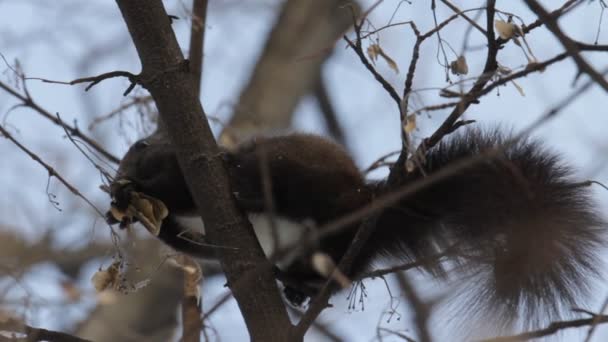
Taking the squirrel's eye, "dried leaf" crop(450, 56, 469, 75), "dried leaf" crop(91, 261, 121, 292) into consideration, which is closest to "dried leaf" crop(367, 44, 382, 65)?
"dried leaf" crop(450, 56, 469, 75)

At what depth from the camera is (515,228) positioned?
245cm

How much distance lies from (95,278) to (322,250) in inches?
33.6

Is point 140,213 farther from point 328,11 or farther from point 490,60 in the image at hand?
point 328,11

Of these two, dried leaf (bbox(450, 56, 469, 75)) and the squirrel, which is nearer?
dried leaf (bbox(450, 56, 469, 75))

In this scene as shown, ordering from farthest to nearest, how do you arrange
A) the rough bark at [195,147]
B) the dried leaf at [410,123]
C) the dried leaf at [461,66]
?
the rough bark at [195,147] < the dried leaf at [461,66] < the dried leaf at [410,123]

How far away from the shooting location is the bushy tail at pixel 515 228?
95.7 inches

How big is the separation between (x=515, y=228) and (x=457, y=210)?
0.85ft

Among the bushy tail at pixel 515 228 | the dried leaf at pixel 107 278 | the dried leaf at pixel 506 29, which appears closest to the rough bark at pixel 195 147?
the dried leaf at pixel 107 278

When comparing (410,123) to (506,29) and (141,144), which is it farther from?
(141,144)

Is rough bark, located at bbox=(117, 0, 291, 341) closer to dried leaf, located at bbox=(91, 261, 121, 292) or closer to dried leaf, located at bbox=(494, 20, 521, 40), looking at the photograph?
dried leaf, located at bbox=(91, 261, 121, 292)

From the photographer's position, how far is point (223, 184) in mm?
2287

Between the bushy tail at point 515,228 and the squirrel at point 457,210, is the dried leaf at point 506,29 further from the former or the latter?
the bushy tail at point 515,228

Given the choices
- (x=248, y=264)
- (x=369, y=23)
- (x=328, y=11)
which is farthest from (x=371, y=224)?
(x=328, y=11)

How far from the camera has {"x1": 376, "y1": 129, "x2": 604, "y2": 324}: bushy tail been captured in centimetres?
243
